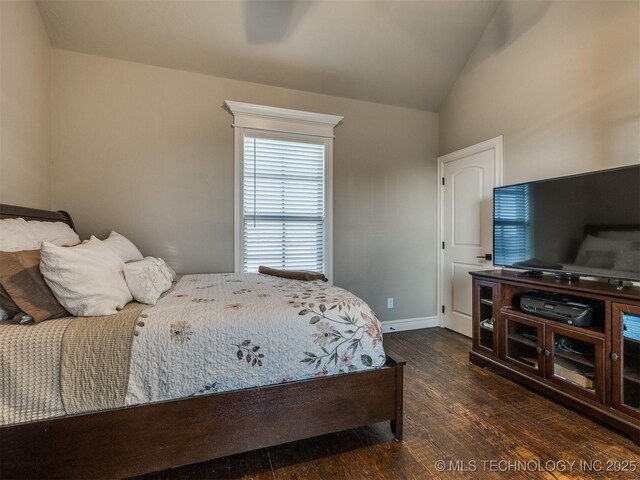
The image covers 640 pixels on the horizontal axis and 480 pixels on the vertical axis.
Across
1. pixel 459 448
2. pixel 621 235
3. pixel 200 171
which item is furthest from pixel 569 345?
pixel 200 171

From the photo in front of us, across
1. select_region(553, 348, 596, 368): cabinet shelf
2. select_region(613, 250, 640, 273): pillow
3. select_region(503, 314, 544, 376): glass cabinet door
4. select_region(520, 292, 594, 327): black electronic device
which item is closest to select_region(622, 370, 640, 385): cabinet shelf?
select_region(553, 348, 596, 368): cabinet shelf

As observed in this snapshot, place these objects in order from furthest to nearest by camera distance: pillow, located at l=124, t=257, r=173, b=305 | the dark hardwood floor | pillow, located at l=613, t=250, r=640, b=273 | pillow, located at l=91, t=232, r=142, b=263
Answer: pillow, located at l=91, t=232, r=142, b=263, pillow, located at l=613, t=250, r=640, b=273, pillow, located at l=124, t=257, r=173, b=305, the dark hardwood floor

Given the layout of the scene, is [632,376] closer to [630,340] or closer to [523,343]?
[630,340]

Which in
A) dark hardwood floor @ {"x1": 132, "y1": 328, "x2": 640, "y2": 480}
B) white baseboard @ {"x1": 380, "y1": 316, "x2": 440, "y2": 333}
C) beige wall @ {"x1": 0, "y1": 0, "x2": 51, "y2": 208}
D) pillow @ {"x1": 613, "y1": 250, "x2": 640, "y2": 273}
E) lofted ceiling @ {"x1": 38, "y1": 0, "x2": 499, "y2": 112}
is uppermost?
lofted ceiling @ {"x1": 38, "y1": 0, "x2": 499, "y2": 112}

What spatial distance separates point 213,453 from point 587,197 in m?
2.67

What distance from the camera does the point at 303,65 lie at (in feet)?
9.72

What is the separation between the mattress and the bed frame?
44 mm

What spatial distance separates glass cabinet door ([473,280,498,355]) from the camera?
2.54 metres

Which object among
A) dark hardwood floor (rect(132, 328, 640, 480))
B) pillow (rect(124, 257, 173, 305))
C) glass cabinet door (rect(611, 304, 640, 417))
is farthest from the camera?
glass cabinet door (rect(611, 304, 640, 417))

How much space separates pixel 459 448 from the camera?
5.21ft

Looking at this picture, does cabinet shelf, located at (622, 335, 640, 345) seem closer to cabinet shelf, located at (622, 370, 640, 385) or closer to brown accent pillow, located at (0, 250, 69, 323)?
cabinet shelf, located at (622, 370, 640, 385)

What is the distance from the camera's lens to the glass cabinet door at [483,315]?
254 centimetres

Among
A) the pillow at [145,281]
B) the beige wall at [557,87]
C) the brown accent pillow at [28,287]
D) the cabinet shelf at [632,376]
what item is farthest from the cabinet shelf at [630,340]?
the brown accent pillow at [28,287]

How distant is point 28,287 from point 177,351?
682mm
